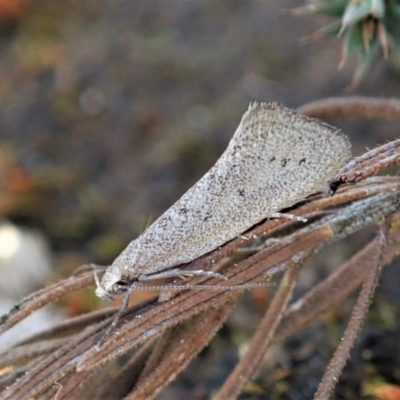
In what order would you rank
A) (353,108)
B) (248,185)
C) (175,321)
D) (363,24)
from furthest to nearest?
(353,108)
(363,24)
(248,185)
(175,321)

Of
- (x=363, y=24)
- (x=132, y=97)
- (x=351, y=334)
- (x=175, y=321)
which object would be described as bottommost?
(x=351, y=334)

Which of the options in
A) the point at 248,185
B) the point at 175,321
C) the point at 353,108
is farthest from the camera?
the point at 353,108

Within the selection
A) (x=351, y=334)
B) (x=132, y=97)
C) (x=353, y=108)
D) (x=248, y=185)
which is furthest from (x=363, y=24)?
(x=132, y=97)

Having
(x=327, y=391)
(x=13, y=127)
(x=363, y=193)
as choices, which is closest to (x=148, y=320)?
(x=327, y=391)

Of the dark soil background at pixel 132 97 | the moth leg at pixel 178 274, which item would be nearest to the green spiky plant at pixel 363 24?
the moth leg at pixel 178 274

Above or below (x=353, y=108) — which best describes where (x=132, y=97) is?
above

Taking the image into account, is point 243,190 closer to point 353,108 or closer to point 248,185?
point 248,185
